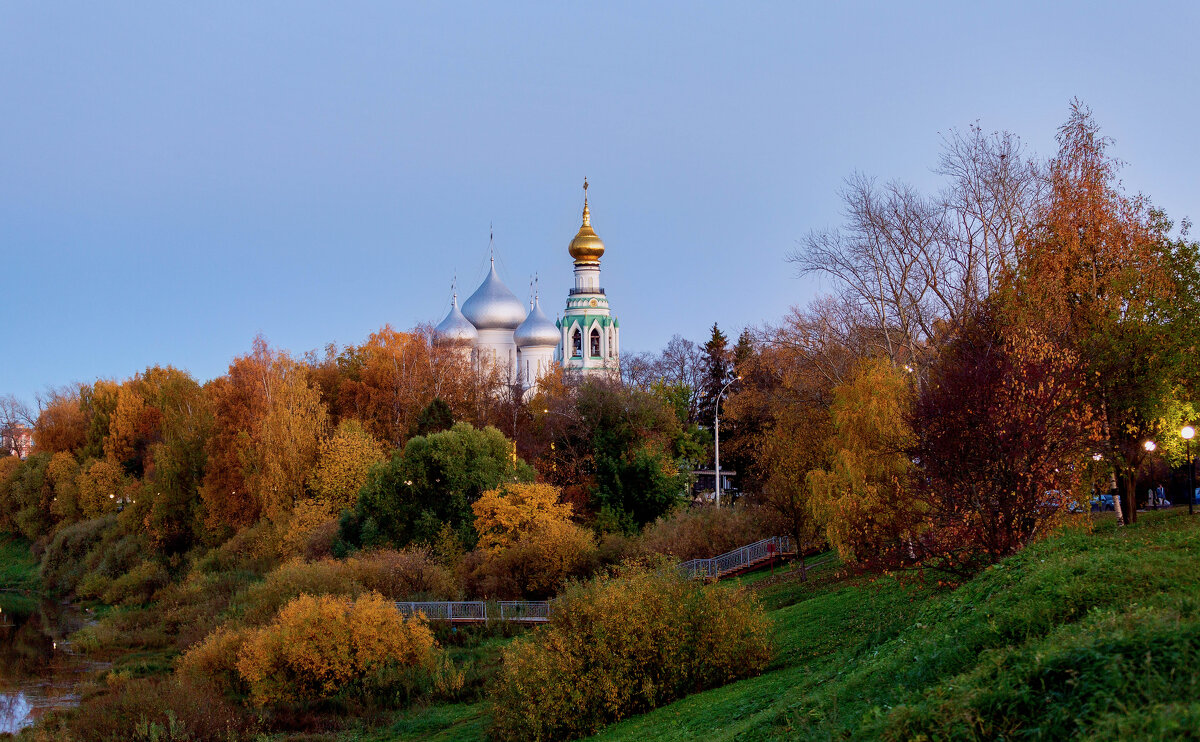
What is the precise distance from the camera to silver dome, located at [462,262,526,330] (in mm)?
71438

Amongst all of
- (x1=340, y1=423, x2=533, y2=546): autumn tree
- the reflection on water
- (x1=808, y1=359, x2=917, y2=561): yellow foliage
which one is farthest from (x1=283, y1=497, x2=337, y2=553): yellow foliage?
(x1=808, y1=359, x2=917, y2=561): yellow foliage

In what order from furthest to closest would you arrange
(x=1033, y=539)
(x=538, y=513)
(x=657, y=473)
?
(x=657, y=473)
(x=538, y=513)
(x=1033, y=539)

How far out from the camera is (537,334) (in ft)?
229

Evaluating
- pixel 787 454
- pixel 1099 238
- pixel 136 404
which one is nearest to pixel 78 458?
pixel 136 404

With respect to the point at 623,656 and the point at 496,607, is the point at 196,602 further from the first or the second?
the point at 623,656

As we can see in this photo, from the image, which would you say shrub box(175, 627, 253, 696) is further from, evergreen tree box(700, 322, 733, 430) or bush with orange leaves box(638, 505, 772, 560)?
evergreen tree box(700, 322, 733, 430)

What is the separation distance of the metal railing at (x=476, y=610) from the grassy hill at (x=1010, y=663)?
44.0ft

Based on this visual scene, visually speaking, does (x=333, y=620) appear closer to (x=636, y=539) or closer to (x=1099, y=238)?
(x=636, y=539)

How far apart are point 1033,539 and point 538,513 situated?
20828 millimetres

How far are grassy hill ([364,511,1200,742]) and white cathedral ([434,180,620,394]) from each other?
51.9m

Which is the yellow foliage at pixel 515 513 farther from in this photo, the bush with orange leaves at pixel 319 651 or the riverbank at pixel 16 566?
the riverbank at pixel 16 566

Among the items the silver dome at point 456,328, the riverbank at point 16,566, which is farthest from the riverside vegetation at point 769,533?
the silver dome at point 456,328

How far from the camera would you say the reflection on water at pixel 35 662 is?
2714 cm

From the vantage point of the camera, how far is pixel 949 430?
16766mm
